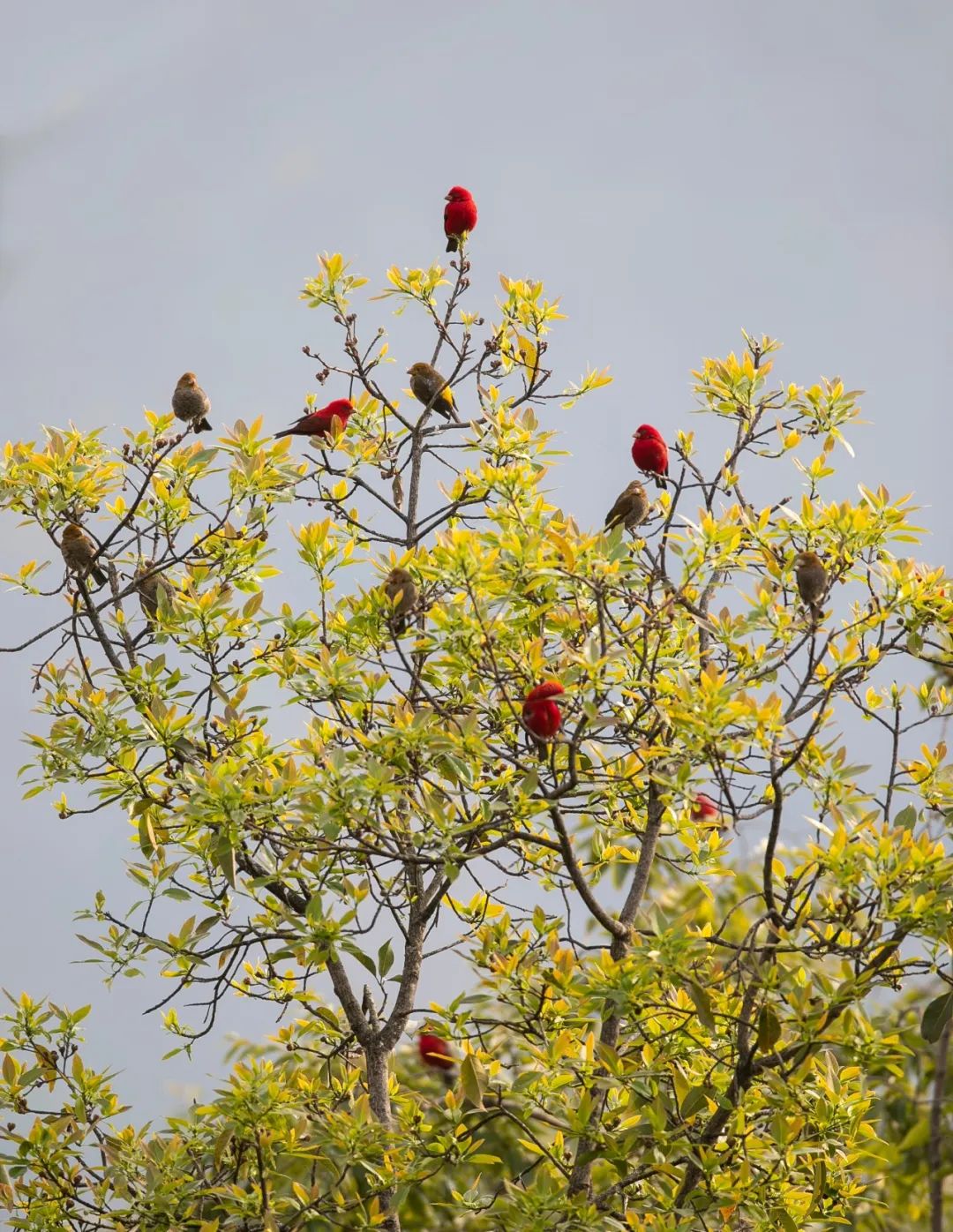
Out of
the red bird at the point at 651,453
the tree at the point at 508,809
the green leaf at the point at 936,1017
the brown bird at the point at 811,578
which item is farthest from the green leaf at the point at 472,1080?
the red bird at the point at 651,453

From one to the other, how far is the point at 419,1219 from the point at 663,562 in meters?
1.95

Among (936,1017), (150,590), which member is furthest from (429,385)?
(936,1017)

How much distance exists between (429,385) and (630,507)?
57 cm

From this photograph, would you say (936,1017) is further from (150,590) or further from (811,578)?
(150,590)

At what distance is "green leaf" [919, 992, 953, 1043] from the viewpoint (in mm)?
1904

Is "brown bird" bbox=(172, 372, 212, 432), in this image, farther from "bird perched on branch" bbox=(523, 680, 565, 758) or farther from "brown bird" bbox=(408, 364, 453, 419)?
"bird perched on branch" bbox=(523, 680, 565, 758)

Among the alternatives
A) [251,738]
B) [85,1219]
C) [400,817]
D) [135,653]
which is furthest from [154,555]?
[85,1219]

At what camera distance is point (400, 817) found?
211 cm

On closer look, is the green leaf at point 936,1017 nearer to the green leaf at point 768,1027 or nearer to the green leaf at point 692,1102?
the green leaf at point 768,1027

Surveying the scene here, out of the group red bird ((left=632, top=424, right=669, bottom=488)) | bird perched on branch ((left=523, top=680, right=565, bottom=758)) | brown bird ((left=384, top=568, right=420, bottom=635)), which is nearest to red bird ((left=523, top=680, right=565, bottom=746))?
bird perched on branch ((left=523, top=680, right=565, bottom=758))

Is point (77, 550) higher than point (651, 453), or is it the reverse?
point (651, 453)

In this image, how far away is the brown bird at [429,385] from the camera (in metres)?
2.68

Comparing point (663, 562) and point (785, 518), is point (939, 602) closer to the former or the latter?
point (785, 518)

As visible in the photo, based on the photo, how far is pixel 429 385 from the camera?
2.69 meters
